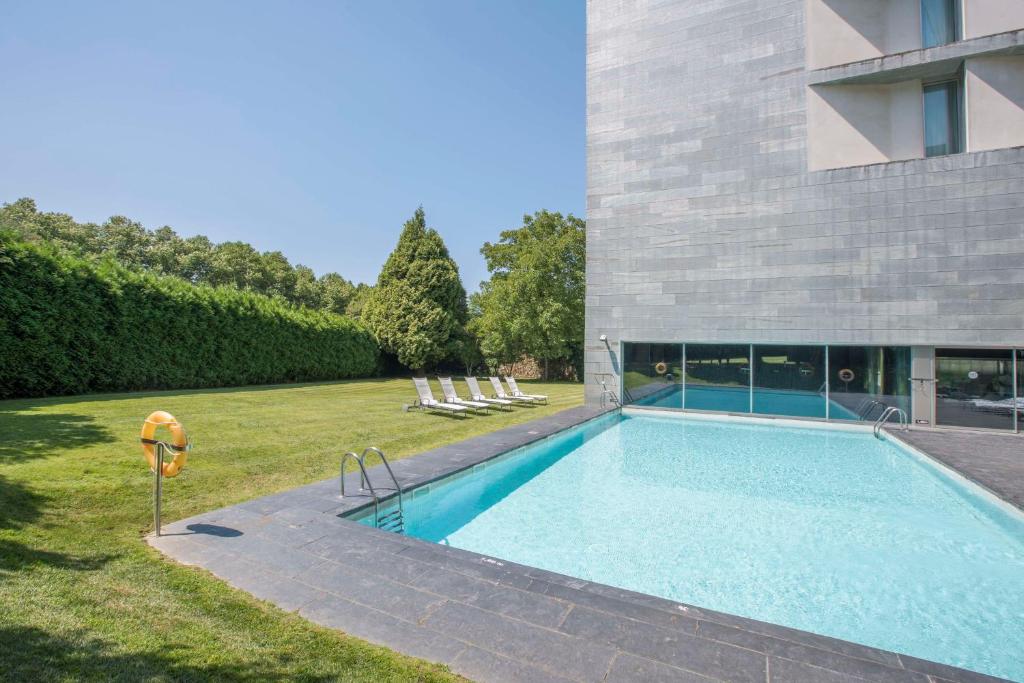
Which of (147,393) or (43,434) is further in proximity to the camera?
(147,393)

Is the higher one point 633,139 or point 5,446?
point 633,139

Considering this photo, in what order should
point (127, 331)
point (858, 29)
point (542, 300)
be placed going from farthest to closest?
point (542, 300), point (127, 331), point (858, 29)

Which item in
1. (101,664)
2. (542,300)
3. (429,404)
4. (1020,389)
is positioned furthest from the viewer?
(542,300)

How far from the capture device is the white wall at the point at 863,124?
11969 millimetres

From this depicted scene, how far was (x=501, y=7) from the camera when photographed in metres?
14.3

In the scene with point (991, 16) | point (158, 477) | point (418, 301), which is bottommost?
point (158, 477)

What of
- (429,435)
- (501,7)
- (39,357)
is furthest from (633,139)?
(39,357)

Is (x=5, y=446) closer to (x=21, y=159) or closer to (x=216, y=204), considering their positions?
(x=21, y=159)

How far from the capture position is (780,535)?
19.3 feet

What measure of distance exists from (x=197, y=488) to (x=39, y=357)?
35.0ft

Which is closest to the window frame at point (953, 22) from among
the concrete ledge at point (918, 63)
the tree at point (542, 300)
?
the concrete ledge at point (918, 63)

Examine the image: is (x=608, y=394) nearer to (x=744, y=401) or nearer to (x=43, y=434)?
(x=744, y=401)

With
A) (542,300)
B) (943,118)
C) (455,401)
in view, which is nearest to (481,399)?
(455,401)

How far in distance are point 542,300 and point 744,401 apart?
45.5 ft
